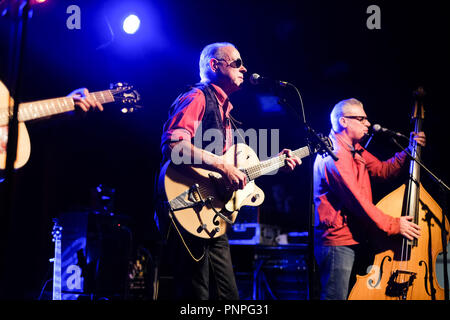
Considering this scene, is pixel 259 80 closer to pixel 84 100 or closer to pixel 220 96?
pixel 220 96

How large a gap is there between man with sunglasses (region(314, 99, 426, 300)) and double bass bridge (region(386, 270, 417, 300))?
1.09 ft

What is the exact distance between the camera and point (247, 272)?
5.64 metres

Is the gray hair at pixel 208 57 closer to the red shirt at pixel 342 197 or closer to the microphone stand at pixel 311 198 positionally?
the microphone stand at pixel 311 198

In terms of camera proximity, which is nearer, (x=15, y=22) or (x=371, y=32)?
(x=15, y=22)

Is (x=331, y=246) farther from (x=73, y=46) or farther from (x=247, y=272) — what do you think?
(x=73, y=46)

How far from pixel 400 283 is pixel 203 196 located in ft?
6.58

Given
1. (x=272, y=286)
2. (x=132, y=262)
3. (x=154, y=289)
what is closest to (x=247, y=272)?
(x=272, y=286)

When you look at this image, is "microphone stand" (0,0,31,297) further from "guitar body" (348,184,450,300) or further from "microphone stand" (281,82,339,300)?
"guitar body" (348,184,450,300)

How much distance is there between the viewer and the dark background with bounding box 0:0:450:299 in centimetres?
504

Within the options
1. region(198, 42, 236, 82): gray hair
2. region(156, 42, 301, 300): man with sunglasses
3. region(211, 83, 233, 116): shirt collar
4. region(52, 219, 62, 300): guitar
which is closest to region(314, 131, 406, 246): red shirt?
region(156, 42, 301, 300): man with sunglasses

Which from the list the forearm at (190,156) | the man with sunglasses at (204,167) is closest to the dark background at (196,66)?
the man with sunglasses at (204,167)

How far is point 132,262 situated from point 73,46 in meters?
3.14

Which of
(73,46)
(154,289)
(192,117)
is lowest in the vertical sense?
(154,289)

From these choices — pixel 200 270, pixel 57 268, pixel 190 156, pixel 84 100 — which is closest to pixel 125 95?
pixel 84 100
